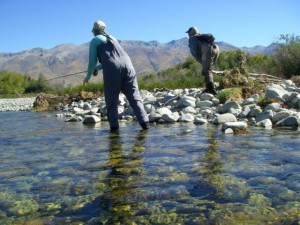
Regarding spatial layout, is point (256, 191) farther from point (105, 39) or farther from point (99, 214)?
point (105, 39)

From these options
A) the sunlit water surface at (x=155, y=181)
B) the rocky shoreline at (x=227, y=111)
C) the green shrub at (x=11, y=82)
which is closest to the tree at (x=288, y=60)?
the rocky shoreline at (x=227, y=111)

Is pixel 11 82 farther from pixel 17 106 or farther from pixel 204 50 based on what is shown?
pixel 204 50

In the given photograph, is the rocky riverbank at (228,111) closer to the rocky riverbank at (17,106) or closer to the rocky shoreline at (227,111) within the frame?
the rocky shoreline at (227,111)

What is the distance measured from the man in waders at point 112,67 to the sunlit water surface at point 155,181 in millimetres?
1049

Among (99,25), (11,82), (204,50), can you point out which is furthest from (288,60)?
(11,82)

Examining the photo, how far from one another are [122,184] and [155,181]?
0.95ft

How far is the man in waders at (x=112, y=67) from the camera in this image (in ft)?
20.3

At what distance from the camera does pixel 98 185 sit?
10.6 ft

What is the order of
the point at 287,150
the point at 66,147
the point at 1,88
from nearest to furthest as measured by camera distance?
the point at 287,150
the point at 66,147
the point at 1,88

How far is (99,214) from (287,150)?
276 centimetres

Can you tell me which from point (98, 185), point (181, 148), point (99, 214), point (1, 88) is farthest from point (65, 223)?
Result: point (1, 88)

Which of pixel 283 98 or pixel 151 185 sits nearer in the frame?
pixel 151 185

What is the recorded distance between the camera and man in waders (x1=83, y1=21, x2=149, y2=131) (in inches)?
244

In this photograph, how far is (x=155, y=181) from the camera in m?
3.29
